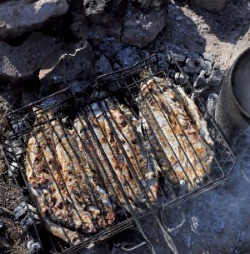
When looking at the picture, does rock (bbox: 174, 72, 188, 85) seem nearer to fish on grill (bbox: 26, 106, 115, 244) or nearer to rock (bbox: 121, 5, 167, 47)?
rock (bbox: 121, 5, 167, 47)

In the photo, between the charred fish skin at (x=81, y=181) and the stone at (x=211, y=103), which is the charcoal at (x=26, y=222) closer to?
the charred fish skin at (x=81, y=181)

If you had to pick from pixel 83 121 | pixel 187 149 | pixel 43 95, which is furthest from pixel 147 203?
pixel 43 95

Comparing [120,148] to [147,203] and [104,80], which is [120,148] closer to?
[147,203]

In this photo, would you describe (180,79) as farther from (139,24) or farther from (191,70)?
(139,24)

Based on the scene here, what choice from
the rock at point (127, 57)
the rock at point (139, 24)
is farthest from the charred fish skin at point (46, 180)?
the rock at point (139, 24)

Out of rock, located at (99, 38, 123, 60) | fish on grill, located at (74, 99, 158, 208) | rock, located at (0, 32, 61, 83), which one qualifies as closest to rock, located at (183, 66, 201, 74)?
rock, located at (99, 38, 123, 60)

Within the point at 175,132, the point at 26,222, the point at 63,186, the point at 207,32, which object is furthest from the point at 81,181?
the point at 207,32
